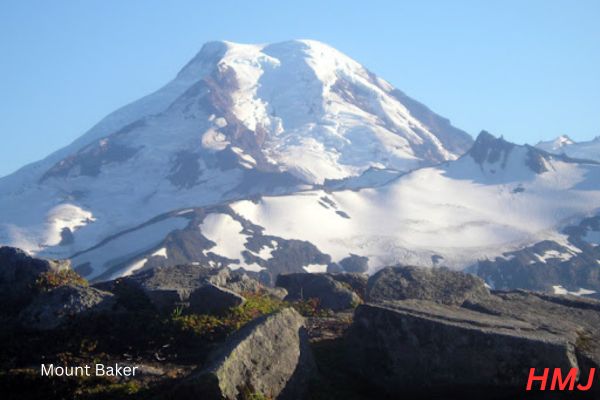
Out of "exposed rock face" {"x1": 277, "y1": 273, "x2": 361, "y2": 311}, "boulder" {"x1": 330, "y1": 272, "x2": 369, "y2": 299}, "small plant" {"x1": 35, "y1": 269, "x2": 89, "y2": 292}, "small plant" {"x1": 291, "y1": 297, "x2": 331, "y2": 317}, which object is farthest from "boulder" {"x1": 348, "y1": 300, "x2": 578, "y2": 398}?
"boulder" {"x1": 330, "y1": 272, "x2": 369, "y2": 299}

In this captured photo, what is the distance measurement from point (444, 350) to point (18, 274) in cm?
1048

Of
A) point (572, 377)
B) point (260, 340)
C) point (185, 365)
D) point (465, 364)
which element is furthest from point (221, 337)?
point (572, 377)

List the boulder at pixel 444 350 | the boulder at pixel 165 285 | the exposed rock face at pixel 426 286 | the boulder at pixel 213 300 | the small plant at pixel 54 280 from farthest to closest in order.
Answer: the small plant at pixel 54 280 < the exposed rock face at pixel 426 286 < the boulder at pixel 165 285 < the boulder at pixel 213 300 < the boulder at pixel 444 350

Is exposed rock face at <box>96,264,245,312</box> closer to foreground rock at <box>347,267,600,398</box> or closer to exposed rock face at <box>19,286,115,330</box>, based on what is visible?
exposed rock face at <box>19,286,115,330</box>

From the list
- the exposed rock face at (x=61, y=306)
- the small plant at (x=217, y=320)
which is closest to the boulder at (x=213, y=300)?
the small plant at (x=217, y=320)

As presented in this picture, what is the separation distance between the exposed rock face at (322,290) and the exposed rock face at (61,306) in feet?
19.0

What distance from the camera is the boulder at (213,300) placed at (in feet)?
44.0

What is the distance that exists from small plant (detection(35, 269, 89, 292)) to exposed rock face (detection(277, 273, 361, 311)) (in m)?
5.62

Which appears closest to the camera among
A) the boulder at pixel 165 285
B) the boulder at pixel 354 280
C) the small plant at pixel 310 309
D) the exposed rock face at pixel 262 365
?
the exposed rock face at pixel 262 365

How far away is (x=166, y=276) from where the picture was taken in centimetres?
1658

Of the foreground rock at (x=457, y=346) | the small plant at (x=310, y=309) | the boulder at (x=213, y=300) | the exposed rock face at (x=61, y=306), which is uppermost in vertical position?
the exposed rock face at (x=61, y=306)

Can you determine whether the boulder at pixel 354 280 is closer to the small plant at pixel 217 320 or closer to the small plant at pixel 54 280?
the small plant at pixel 217 320

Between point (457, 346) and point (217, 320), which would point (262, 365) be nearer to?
point (217, 320)

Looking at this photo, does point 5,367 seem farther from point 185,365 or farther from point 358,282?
point 358,282
